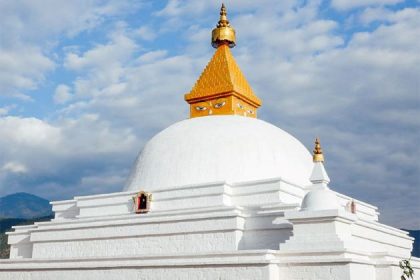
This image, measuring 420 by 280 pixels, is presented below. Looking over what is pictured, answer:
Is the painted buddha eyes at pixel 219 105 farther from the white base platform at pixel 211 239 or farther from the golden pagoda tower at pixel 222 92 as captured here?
the white base platform at pixel 211 239

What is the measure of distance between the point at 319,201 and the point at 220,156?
4.30m

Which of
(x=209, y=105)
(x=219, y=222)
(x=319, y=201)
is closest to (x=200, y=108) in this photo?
(x=209, y=105)

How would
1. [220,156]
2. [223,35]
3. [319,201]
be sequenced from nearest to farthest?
[319,201]
[220,156]
[223,35]

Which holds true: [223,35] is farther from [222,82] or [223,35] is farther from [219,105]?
[219,105]

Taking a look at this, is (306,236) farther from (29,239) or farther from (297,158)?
(29,239)

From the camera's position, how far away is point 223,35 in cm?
2205

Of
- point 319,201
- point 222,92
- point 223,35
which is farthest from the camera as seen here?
point 223,35

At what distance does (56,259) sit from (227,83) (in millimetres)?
8759

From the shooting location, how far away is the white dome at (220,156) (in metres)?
16.2

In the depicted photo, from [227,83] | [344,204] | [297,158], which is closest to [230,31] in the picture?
[227,83]

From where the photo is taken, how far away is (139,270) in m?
13.4

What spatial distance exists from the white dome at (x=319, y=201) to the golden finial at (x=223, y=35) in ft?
34.8

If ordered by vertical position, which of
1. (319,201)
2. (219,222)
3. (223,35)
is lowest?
(219,222)

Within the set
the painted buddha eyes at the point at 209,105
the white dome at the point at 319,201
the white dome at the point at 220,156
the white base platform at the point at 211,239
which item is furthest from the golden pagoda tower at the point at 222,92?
the white dome at the point at 319,201
